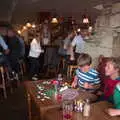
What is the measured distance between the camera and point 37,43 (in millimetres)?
5855

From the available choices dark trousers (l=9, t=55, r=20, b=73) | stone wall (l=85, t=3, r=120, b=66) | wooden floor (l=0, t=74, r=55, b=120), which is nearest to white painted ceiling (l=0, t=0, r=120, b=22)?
stone wall (l=85, t=3, r=120, b=66)

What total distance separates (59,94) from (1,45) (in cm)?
301

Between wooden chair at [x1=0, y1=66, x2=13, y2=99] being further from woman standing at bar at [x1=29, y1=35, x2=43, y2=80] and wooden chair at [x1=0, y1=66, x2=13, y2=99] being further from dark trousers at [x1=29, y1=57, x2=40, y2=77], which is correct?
dark trousers at [x1=29, y1=57, x2=40, y2=77]

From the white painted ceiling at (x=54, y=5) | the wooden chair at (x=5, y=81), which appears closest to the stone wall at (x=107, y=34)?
the white painted ceiling at (x=54, y=5)

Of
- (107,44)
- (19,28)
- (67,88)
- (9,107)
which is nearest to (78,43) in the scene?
(107,44)

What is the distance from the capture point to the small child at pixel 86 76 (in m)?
2.66

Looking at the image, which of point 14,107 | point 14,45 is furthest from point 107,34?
point 14,45

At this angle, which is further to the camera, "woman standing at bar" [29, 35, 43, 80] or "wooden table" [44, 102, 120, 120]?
"woman standing at bar" [29, 35, 43, 80]

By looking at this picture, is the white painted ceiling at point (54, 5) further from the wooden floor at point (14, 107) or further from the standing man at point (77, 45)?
the wooden floor at point (14, 107)

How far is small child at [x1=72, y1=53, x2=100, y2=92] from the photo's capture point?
2.66 m

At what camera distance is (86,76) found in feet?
8.98

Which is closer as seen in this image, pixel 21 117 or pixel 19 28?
pixel 21 117

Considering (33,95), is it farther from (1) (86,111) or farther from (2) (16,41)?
(2) (16,41)

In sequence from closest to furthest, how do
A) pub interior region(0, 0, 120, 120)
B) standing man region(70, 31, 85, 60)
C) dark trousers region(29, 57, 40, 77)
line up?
pub interior region(0, 0, 120, 120)
standing man region(70, 31, 85, 60)
dark trousers region(29, 57, 40, 77)
